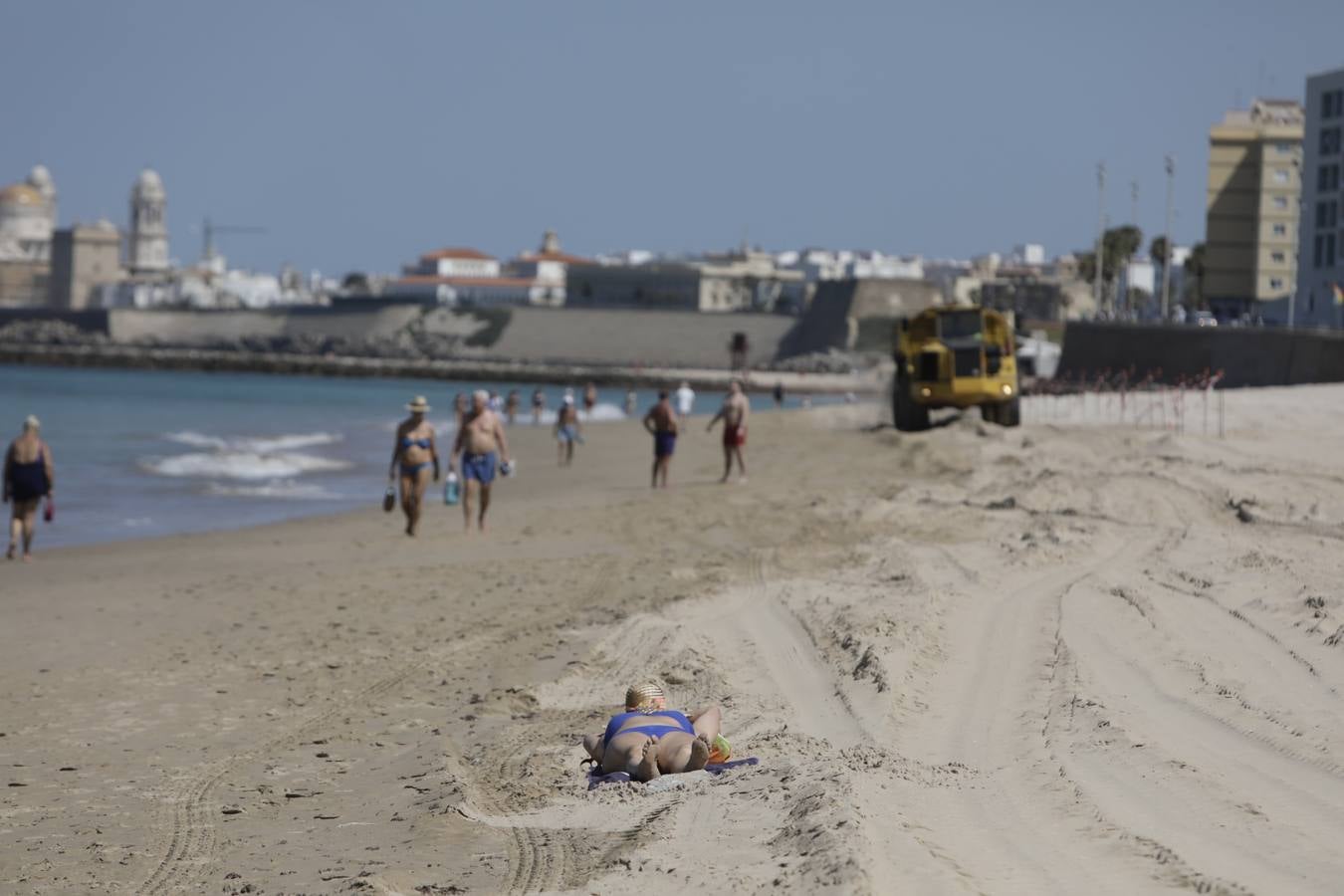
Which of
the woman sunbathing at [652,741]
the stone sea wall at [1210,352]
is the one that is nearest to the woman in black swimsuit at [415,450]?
the woman sunbathing at [652,741]

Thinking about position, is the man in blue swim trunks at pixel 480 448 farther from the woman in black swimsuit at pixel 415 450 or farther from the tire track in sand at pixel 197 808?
the tire track in sand at pixel 197 808

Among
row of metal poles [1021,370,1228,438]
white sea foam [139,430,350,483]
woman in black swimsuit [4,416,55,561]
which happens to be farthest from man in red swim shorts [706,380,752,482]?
white sea foam [139,430,350,483]

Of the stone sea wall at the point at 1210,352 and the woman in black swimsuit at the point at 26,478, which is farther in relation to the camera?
the stone sea wall at the point at 1210,352

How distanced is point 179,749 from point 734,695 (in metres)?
2.59

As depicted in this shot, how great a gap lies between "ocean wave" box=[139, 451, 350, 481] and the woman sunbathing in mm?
23122

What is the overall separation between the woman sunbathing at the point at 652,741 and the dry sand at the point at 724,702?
210mm

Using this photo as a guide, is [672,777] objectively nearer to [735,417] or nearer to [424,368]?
[735,417]

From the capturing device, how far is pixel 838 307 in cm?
13412

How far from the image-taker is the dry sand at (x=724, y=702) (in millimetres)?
5758

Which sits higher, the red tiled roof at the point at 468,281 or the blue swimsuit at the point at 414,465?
the red tiled roof at the point at 468,281

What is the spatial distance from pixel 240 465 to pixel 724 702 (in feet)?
82.6

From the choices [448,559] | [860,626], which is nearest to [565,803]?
[860,626]

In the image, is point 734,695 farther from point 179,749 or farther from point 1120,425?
point 1120,425

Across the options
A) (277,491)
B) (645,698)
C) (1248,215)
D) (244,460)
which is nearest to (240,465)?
(244,460)
